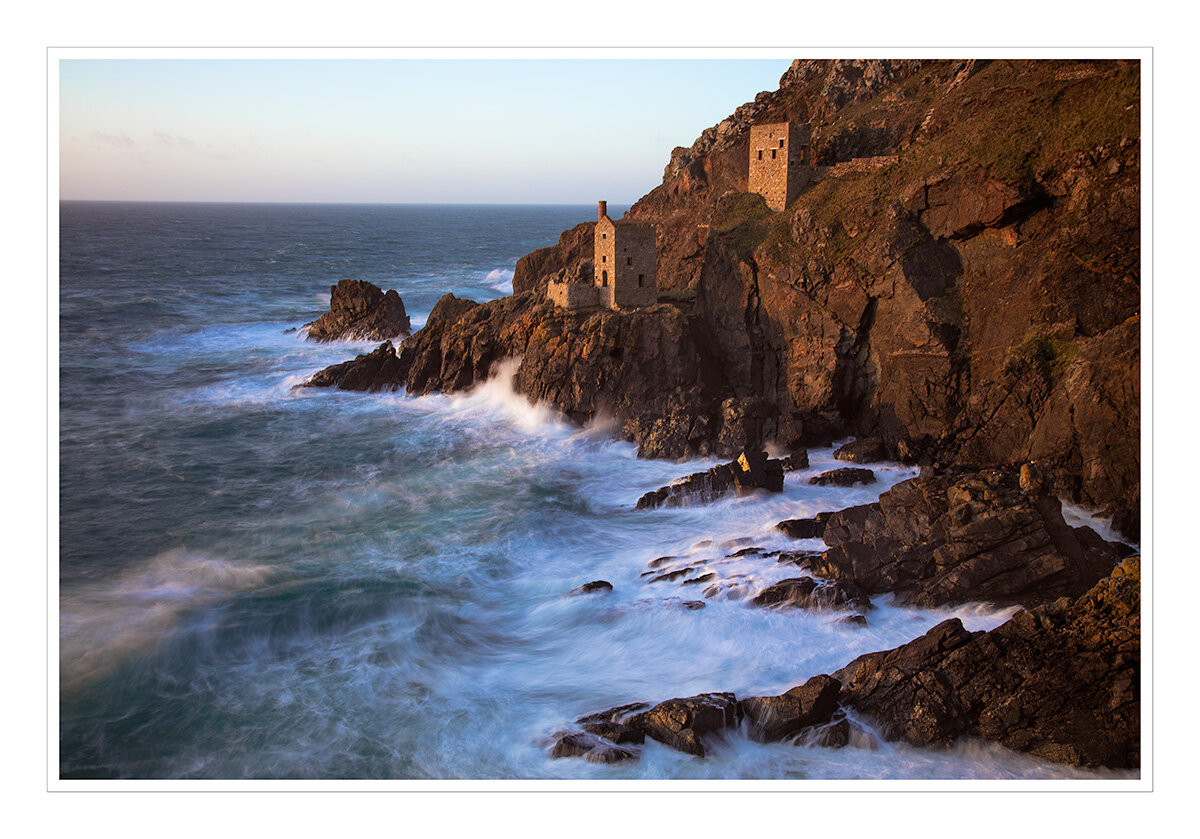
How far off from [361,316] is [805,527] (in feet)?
103

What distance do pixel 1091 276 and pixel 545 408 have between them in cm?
1818

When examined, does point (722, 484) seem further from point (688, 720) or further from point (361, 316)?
point (361, 316)

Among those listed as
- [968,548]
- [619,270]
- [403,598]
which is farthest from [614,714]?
[619,270]

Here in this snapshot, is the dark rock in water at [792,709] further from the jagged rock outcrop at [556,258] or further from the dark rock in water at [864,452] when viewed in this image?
the jagged rock outcrop at [556,258]

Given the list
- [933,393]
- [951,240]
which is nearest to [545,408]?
[933,393]

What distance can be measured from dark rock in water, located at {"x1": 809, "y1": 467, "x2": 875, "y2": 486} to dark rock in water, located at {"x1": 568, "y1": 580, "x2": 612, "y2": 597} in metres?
8.64

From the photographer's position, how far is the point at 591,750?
12305 mm

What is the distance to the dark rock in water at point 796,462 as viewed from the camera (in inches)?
992

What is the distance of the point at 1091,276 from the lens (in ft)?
80.8

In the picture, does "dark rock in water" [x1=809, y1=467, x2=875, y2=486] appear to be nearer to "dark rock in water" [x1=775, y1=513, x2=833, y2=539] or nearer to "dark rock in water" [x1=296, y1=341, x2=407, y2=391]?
"dark rock in water" [x1=775, y1=513, x2=833, y2=539]

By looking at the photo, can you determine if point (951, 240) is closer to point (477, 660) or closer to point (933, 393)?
point (933, 393)

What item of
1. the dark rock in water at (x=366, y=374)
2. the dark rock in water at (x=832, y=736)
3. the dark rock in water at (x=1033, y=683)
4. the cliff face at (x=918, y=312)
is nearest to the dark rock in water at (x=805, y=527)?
the dark rock in water at (x=1033, y=683)

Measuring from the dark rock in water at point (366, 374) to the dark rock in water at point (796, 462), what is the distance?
17855mm
